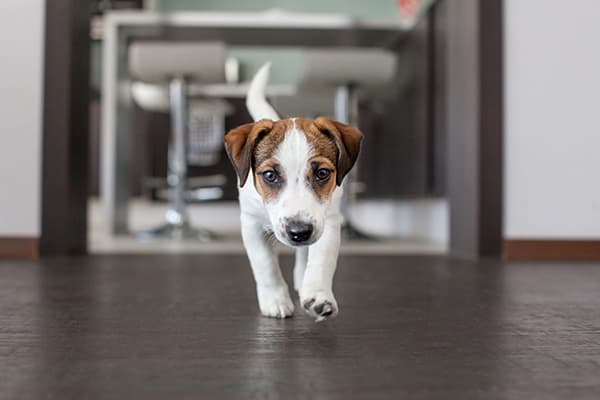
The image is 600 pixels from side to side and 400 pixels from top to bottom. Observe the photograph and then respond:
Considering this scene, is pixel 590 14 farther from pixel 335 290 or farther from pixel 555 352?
pixel 555 352

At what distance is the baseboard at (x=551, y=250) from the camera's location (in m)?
2.97

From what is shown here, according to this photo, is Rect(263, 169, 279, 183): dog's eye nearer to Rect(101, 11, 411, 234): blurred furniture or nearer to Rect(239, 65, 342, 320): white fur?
Rect(239, 65, 342, 320): white fur

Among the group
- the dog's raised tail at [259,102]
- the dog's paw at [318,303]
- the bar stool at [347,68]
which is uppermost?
the bar stool at [347,68]

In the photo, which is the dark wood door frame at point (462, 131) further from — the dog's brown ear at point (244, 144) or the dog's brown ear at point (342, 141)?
the dog's brown ear at point (244, 144)

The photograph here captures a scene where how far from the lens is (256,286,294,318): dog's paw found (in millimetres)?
1467

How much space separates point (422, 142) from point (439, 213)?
0.61 m

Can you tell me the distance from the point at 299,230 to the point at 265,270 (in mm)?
259

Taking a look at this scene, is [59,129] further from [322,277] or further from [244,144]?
[322,277]

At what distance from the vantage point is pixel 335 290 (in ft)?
6.38

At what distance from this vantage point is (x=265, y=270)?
1.45m

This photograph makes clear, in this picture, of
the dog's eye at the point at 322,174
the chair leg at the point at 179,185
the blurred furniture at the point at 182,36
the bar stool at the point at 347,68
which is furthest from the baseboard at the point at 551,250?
the blurred furniture at the point at 182,36

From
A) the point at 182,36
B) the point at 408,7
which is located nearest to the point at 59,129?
the point at 182,36

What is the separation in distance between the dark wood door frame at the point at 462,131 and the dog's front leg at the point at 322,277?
1.77m

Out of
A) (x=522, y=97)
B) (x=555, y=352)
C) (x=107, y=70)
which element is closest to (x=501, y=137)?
(x=522, y=97)
